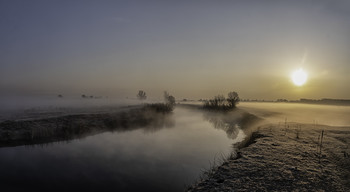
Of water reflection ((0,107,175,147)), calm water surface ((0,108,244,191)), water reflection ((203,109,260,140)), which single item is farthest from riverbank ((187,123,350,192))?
water reflection ((0,107,175,147))

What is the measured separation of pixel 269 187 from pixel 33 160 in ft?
52.2

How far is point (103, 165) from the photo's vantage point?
566 inches

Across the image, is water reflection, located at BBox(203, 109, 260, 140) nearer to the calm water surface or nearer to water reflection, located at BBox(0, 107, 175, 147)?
the calm water surface

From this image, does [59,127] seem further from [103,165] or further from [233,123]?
[233,123]

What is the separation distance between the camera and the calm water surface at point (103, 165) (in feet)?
A: 37.3

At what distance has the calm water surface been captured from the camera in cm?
1136

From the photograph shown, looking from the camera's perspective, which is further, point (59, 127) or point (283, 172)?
point (59, 127)

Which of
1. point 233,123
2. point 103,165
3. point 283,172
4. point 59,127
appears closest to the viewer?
point 283,172

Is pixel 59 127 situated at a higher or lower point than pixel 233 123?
higher

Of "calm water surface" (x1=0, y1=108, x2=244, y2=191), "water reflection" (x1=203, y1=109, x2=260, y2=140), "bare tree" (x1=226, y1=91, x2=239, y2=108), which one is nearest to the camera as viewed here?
"calm water surface" (x1=0, y1=108, x2=244, y2=191)

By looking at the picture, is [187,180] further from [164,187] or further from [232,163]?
[232,163]

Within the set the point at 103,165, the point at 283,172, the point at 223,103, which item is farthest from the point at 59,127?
the point at 223,103

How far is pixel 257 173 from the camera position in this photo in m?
9.01

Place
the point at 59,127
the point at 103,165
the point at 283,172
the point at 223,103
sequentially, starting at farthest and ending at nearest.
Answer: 1. the point at 223,103
2. the point at 59,127
3. the point at 103,165
4. the point at 283,172
